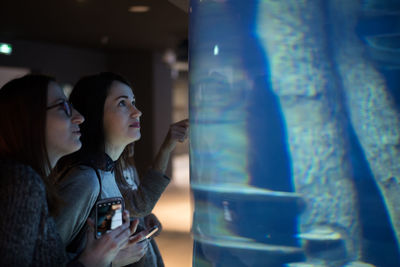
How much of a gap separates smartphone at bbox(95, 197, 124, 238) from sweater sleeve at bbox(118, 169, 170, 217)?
0.36 meters

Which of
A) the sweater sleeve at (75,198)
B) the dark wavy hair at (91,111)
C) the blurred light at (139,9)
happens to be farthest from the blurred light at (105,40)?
the sweater sleeve at (75,198)

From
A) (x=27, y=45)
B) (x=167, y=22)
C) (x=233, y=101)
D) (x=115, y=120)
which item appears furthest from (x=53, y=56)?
(x=233, y=101)

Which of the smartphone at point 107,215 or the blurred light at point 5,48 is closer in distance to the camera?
the smartphone at point 107,215

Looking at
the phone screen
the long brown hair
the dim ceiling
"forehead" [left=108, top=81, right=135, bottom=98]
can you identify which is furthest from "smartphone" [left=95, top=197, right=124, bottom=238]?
the dim ceiling

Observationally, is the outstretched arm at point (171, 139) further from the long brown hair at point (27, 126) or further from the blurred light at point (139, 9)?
the blurred light at point (139, 9)

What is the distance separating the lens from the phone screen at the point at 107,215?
991mm

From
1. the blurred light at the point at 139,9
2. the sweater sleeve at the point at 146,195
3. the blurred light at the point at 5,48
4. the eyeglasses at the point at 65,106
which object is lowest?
the sweater sleeve at the point at 146,195

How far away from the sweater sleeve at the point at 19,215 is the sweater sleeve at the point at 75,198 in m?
0.14

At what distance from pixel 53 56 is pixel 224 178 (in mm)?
6732

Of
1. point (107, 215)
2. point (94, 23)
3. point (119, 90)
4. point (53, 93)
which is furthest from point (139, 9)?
point (107, 215)

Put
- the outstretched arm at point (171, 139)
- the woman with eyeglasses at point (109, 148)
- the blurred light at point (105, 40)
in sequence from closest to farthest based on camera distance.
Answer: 1. the woman with eyeglasses at point (109, 148)
2. the outstretched arm at point (171, 139)
3. the blurred light at point (105, 40)

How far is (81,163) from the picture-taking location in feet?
4.10

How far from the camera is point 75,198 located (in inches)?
43.2

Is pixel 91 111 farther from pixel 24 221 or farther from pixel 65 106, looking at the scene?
pixel 24 221
